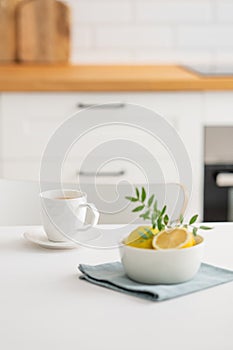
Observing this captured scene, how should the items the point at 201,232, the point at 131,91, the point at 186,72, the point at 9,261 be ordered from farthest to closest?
the point at 186,72, the point at 131,91, the point at 201,232, the point at 9,261

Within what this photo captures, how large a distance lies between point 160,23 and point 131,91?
741 mm

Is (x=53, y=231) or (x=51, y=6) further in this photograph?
(x=51, y=6)

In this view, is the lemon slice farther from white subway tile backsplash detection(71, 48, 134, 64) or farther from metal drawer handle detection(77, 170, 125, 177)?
white subway tile backsplash detection(71, 48, 134, 64)

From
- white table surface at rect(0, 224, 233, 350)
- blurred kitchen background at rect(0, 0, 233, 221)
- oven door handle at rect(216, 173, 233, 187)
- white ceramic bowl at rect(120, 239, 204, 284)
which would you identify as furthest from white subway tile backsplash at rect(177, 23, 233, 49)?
white ceramic bowl at rect(120, 239, 204, 284)

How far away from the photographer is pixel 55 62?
3111mm

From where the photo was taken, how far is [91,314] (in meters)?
0.97

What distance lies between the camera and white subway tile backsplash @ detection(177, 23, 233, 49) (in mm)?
3277

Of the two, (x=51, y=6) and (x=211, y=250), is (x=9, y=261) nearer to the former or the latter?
(x=211, y=250)

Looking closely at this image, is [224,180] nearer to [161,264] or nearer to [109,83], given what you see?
[109,83]

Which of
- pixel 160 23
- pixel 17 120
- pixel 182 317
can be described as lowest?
pixel 182 317

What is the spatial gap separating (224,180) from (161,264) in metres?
1.67

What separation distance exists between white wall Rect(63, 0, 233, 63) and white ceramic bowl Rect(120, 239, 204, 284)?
2.26 metres

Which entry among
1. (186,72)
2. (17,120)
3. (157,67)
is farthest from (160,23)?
(17,120)

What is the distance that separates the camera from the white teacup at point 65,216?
129 centimetres
